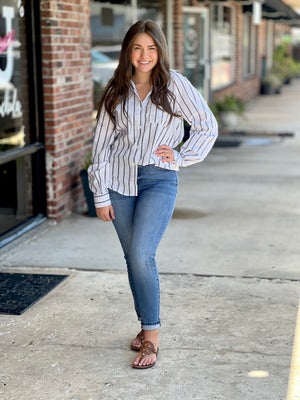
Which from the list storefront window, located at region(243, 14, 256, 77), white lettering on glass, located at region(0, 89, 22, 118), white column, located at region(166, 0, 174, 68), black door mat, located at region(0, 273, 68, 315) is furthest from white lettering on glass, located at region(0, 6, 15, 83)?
storefront window, located at region(243, 14, 256, 77)

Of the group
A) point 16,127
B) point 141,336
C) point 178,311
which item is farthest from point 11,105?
point 141,336

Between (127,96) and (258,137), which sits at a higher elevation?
(127,96)

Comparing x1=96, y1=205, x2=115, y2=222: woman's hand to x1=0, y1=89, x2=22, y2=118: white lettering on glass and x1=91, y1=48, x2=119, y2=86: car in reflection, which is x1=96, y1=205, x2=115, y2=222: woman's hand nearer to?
x1=0, y1=89, x2=22, y2=118: white lettering on glass

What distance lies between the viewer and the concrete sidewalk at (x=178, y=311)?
12.3ft

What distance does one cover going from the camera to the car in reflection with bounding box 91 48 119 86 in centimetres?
1027

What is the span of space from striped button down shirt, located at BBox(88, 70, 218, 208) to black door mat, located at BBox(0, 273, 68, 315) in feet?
4.55

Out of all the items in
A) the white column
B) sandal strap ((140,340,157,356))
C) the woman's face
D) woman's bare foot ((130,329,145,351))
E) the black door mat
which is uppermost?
the white column

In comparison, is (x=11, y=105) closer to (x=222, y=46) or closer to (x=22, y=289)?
(x=22, y=289)

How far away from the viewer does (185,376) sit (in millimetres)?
3812

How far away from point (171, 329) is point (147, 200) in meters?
1.04

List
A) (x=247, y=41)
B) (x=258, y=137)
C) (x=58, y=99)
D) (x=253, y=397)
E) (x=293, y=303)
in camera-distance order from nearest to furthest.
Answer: (x=253, y=397) → (x=293, y=303) → (x=58, y=99) → (x=258, y=137) → (x=247, y=41)

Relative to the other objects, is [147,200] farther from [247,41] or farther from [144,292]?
[247,41]

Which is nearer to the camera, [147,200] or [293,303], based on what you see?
[147,200]

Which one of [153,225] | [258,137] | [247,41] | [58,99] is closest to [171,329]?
[153,225]
